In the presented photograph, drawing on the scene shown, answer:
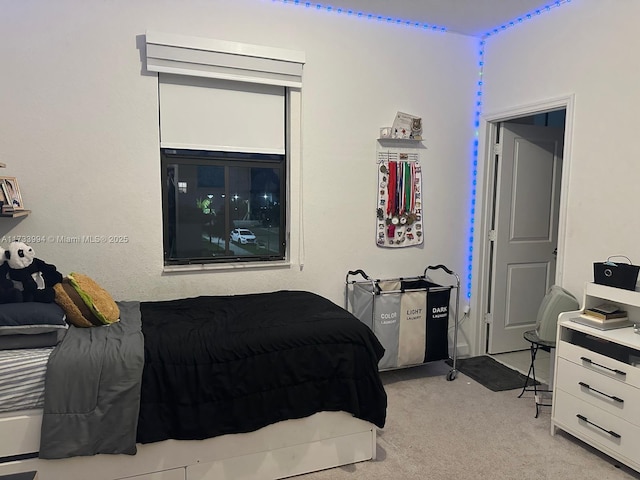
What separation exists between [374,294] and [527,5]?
7.38 ft

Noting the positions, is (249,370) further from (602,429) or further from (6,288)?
(602,429)

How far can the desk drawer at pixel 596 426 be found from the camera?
227 cm

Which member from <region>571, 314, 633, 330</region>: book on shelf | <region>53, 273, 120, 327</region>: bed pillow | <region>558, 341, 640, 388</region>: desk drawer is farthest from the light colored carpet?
<region>53, 273, 120, 327</region>: bed pillow

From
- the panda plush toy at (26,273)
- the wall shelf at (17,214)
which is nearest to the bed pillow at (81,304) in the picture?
the panda plush toy at (26,273)

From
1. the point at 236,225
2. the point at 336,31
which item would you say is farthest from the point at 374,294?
the point at 336,31

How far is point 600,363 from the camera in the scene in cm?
242

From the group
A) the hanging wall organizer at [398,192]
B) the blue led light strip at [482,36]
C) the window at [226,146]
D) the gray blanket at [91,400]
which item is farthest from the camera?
the hanging wall organizer at [398,192]

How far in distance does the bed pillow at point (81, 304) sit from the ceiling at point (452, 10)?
2427 millimetres

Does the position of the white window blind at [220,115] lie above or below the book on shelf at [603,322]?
above

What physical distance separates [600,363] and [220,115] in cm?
268

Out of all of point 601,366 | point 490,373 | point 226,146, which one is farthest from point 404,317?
point 226,146

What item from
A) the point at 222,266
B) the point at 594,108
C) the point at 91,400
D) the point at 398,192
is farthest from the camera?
the point at 398,192

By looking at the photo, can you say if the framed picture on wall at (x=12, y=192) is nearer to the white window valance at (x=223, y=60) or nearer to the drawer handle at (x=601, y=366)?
the white window valance at (x=223, y=60)

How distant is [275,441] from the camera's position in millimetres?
2266
